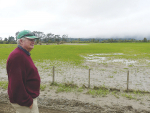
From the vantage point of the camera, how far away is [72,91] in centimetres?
709

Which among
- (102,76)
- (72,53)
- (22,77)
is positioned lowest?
(102,76)

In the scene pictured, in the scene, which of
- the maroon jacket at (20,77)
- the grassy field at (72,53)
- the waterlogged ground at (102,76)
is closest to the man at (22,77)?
the maroon jacket at (20,77)

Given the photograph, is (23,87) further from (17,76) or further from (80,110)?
(80,110)

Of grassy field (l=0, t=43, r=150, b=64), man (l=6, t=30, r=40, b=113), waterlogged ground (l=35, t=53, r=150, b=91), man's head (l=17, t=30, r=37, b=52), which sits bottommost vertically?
waterlogged ground (l=35, t=53, r=150, b=91)

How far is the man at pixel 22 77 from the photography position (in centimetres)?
211

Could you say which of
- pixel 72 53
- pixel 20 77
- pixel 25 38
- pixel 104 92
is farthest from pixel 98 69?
pixel 72 53

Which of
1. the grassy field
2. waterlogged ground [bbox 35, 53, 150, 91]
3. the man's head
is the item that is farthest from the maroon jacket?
the grassy field

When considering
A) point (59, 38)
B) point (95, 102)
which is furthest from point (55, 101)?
point (59, 38)

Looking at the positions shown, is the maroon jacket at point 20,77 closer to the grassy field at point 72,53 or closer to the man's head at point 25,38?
the man's head at point 25,38

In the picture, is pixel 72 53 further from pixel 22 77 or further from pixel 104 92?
pixel 22 77

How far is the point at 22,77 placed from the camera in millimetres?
2193

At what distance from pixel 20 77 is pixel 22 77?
0.27 feet

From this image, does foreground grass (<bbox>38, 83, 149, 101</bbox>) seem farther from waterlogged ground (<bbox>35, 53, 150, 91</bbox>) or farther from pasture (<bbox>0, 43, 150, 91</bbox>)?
pasture (<bbox>0, 43, 150, 91</bbox>)

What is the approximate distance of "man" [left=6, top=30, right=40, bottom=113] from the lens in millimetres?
2107
